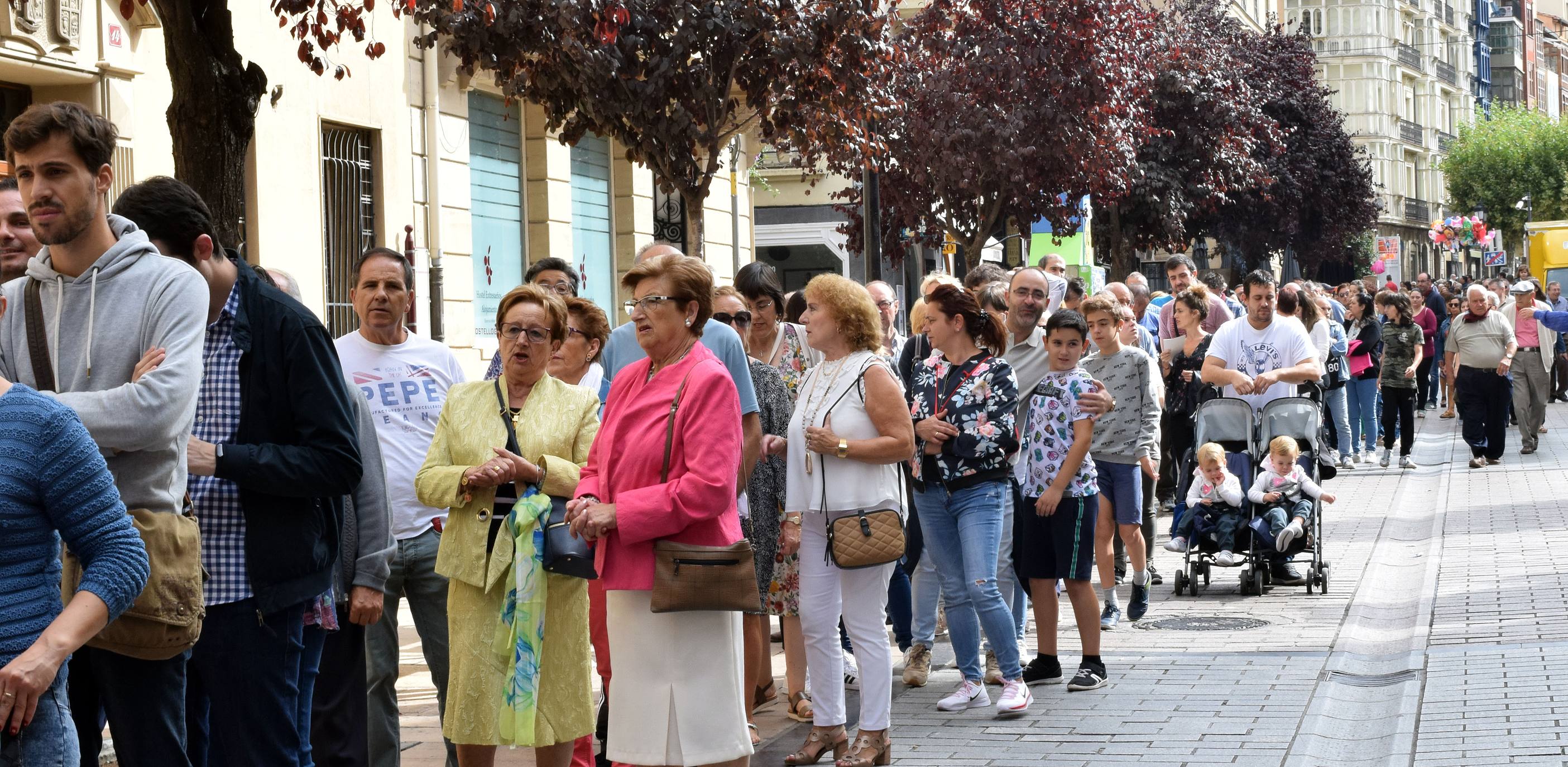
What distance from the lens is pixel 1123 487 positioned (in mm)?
9953

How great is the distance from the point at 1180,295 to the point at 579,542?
8.85 meters

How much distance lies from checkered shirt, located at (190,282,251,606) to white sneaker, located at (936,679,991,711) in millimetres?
4164

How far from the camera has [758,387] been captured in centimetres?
766

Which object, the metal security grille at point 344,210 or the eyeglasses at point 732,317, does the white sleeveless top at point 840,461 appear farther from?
the metal security grille at point 344,210

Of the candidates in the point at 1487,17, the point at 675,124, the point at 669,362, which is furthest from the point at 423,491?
the point at 1487,17

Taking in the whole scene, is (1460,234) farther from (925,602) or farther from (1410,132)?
(925,602)

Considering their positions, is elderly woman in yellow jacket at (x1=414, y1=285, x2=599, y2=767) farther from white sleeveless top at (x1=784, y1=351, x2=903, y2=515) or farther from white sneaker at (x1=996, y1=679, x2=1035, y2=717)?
white sneaker at (x1=996, y1=679, x2=1035, y2=717)

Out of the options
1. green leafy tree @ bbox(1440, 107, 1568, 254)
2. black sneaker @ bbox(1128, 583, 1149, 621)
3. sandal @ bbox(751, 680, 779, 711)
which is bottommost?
sandal @ bbox(751, 680, 779, 711)

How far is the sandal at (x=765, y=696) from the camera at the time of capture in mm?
7977

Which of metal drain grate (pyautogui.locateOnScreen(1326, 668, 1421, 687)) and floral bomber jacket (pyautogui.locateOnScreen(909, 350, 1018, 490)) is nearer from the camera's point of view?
A: floral bomber jacket (pyautogui.locateOnScreen(909, 350, 1018, 490))

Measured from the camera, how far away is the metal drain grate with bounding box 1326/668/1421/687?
8.30 metres

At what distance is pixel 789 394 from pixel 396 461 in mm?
2283

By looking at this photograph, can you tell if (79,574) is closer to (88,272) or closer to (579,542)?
(88,272)

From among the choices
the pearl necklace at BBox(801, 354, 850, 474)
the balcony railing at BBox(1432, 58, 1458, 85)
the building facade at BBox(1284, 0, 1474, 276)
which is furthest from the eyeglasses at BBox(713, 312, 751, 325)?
the balcony railing at BBox(1432, 58, 1458, 85)
